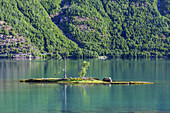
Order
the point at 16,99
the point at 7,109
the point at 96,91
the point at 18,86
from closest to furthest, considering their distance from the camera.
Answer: the point at 7,109, the point at 16,99, the point at 96,91, the point at 18,86

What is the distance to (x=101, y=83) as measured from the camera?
468ft

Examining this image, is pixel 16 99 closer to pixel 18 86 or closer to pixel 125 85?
pixel 18 86

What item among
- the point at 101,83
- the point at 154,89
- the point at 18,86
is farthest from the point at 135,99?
the point at 18,86

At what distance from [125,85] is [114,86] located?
181 inches

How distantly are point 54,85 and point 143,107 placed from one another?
45.7 metres

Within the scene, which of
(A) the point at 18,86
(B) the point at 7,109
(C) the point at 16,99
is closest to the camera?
(B) the point at 7,109

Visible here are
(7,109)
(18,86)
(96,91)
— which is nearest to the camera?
(7,109)

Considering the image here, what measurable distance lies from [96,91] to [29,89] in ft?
66.4

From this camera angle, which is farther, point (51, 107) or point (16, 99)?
point (16, 99)

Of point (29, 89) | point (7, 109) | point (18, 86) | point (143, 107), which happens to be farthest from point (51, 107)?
point (18, 86)

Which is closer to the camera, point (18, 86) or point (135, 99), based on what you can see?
point (135, 99)

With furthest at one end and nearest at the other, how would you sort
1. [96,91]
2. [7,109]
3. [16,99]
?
1. [96,91]
2. [16,99]
3. [7,109]

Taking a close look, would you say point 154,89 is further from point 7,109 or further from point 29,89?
point 7,109

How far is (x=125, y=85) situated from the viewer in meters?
140
